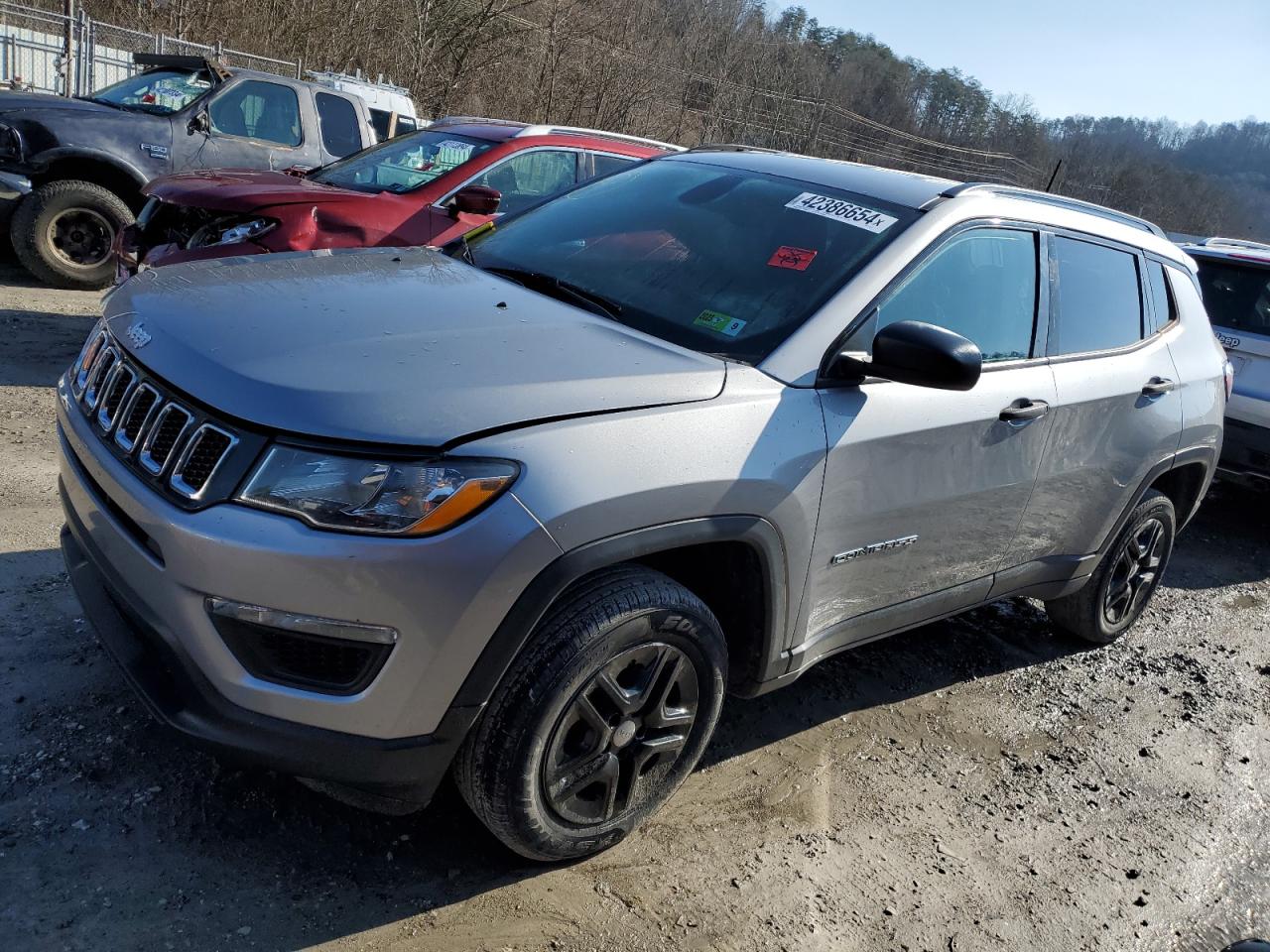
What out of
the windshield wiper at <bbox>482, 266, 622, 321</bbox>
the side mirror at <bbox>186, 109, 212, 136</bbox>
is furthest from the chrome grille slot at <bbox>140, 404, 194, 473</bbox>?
the side mirror at <bbox>186, 109, 212, 136</bbox>

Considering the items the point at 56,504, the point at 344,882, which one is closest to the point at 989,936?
the point at 344,882

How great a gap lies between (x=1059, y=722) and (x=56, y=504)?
13.6ft

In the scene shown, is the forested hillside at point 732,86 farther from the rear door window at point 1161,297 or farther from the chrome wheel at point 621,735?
the chrome wheel at point 621,735

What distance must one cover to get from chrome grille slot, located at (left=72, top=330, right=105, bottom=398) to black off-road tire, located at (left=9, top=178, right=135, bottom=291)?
573cm

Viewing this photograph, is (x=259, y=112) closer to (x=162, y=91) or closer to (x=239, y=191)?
(x=162, y=91)

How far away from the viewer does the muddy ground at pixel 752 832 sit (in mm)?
2453

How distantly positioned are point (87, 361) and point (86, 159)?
20.5 ft

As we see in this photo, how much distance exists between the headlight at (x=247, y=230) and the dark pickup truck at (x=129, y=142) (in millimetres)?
2288

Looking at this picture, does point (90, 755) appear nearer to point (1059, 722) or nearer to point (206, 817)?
point (206, 817)

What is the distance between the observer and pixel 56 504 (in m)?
4.29

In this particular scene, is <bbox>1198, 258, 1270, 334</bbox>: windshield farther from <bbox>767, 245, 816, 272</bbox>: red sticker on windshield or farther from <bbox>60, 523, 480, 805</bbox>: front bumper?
<bbox>60, 523, 480, 805</bbox>: front bumper

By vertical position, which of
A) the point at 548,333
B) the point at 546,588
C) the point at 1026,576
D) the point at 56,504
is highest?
the point at 548,333

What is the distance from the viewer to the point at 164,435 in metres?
2.31

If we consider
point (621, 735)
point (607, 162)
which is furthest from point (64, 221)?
point (621, 735)
